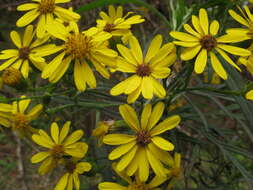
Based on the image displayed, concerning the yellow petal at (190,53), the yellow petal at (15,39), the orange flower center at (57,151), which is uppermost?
the yellow petal at (15,39)

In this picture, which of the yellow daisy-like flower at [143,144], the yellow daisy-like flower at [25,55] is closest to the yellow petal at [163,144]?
the yellow daisy-like flower at [143,144]

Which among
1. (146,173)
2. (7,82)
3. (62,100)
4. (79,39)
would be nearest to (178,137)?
(146,173)

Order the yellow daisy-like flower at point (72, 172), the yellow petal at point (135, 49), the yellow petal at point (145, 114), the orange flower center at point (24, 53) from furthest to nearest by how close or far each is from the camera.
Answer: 1. the orange flower center at point (24, 53)
2. the yellow daisy-like flower at point (72, 172)
3. the yellow petal at point (135, 49)
4. the yellow petal at point (145, 114)

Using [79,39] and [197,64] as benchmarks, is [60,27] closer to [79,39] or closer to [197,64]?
[79,39]

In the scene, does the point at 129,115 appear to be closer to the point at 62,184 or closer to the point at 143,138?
the point at 143,138

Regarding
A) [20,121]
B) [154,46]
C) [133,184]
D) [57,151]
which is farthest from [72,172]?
[154,46]

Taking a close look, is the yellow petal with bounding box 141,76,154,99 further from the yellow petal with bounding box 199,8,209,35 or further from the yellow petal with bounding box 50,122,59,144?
the yellow petal with bounding box 50,122,59,144

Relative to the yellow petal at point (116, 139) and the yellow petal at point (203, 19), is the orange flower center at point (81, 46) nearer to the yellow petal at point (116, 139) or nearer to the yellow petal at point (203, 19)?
the yellow petal at point (116, 139)
